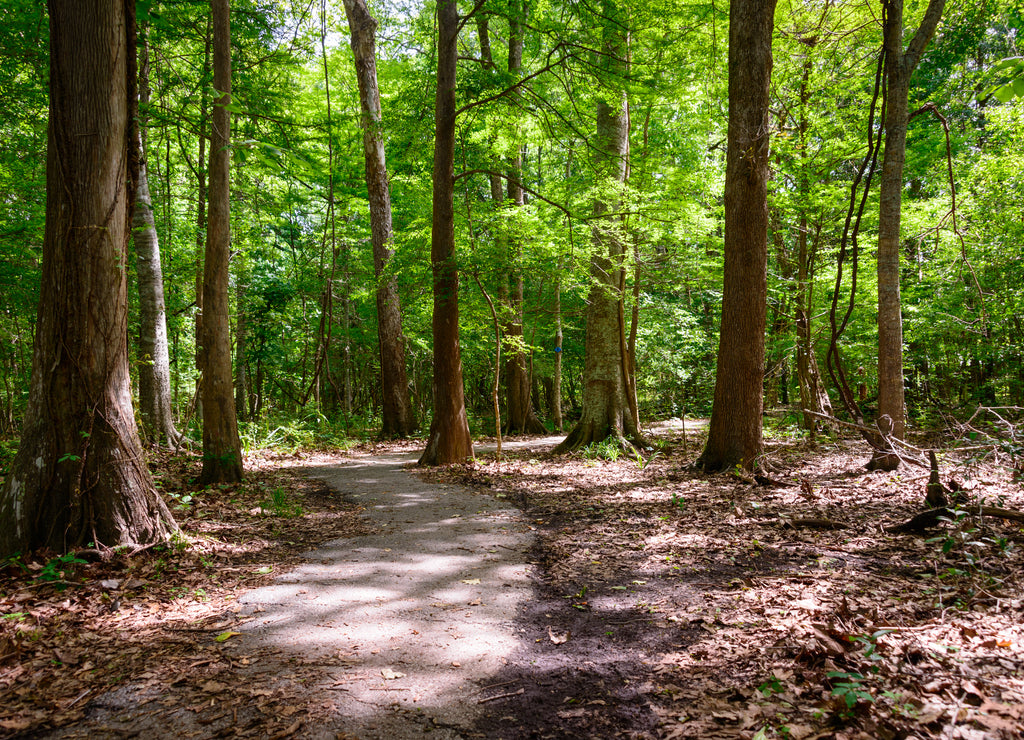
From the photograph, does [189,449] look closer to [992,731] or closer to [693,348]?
[992,731]

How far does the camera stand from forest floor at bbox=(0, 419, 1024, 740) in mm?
2408

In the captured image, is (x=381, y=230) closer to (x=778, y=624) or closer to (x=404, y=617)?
(x=404, y=617)

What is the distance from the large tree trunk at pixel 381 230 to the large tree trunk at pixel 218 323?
625cm

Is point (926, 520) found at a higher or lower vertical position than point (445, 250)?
Answer: lower

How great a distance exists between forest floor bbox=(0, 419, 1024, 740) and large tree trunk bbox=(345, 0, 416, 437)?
→ 871 cm

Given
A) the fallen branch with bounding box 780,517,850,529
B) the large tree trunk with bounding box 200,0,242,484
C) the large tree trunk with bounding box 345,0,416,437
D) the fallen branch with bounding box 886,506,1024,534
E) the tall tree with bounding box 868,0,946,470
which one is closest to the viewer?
the fallen branch with bounding box 886,506,1024,534

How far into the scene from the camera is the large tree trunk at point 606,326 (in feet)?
35.6

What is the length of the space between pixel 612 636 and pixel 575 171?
1168 centimetres

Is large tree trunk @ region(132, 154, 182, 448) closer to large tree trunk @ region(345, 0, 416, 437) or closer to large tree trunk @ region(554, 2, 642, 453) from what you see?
large tree trunk @ region(345, 0, 416, 437)

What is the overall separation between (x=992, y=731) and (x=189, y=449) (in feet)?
36.0

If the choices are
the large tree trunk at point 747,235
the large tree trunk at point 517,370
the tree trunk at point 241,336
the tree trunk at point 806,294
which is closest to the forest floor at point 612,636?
the large tree trunk at point 747,235

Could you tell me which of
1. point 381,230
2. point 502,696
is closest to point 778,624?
point 502,696

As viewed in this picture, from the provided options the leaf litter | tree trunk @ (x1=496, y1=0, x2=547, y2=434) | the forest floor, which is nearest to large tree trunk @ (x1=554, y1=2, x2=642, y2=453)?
tree trunk @ (x1=496, y1=0, x2=547, y2=434)

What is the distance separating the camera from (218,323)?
750 cm
